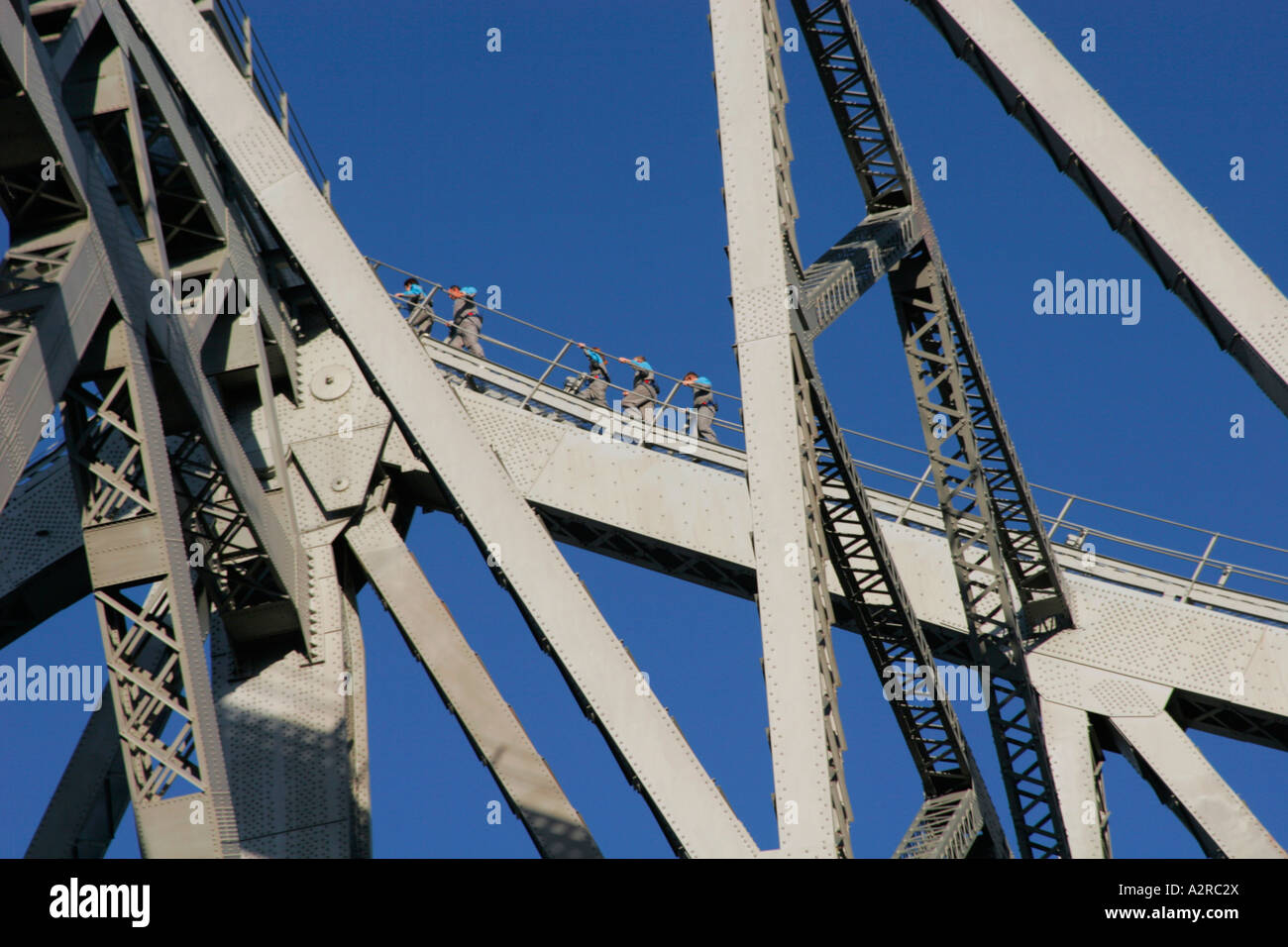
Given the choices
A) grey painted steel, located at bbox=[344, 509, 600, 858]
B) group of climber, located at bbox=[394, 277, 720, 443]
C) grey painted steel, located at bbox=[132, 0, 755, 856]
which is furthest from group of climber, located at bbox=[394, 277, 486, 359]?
grey painted steel, located at bbox=[132, 0, 755, 856]

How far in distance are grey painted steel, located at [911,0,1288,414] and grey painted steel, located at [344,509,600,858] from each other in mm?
7234

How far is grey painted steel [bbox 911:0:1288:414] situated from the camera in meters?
13.2

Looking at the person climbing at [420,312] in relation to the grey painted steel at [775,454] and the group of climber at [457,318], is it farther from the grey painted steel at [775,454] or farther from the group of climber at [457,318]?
the grey painted steel at [775,454]

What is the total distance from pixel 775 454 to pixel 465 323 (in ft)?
38.7

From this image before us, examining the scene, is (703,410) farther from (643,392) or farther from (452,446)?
(452,446)

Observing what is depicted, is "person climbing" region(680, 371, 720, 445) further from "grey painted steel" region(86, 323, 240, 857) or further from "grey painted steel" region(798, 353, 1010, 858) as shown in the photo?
"grey painted steel" region(86, 323, 240, 857)

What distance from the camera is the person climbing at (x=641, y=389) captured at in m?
23.1

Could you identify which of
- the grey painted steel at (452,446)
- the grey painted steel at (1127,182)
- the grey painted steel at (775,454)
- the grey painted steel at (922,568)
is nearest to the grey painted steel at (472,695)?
the grey painted steel at (922,568)

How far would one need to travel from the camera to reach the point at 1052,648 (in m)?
20.9

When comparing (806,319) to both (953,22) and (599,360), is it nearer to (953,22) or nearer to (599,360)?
(953,22)

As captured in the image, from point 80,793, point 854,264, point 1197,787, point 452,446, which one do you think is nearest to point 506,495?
point 452,446
